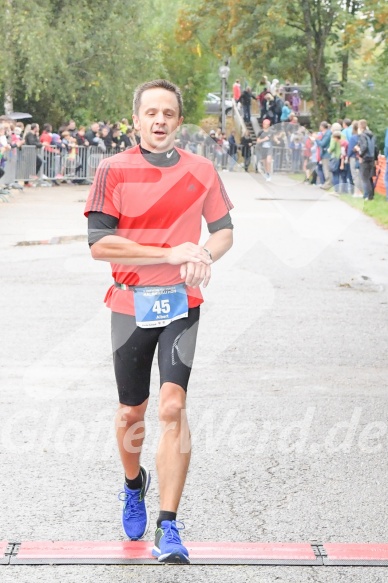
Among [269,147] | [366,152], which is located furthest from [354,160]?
[269,147]

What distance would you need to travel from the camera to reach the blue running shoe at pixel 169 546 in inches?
181

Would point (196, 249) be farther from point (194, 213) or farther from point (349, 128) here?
point (349, 128)

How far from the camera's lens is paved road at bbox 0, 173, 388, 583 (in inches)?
206

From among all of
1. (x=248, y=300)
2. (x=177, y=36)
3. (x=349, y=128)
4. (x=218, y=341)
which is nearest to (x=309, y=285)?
(x=248, y=300)

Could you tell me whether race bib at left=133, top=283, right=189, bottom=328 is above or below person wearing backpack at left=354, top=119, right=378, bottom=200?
above

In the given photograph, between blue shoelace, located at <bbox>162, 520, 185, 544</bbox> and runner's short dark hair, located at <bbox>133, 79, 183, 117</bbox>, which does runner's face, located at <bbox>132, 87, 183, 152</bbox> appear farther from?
blue shoelace, located at <bbox>162, 520, 185, 544</bbox>

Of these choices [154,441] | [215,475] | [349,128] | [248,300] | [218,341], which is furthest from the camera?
[349,128]

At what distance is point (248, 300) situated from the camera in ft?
41.8

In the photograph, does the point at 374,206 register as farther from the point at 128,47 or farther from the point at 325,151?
the point at 128,47

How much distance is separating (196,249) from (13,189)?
2656 centimetres

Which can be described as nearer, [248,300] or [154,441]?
[154,441]

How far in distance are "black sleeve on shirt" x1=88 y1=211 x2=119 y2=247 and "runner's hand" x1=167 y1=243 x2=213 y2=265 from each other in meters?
0.28

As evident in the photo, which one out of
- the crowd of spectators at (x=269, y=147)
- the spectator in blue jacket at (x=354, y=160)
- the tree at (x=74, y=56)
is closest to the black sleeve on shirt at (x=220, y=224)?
the crowd of spectators at (x=269, y=147)

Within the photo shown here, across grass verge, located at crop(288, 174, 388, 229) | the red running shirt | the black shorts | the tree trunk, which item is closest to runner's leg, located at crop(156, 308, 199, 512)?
the black shorts
